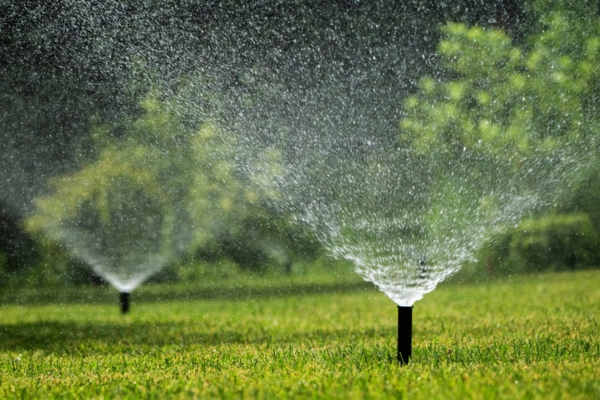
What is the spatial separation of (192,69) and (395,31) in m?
3.11

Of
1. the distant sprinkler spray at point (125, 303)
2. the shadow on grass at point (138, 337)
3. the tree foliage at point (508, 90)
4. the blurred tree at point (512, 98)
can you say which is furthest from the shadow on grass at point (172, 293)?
the tree foliage at point (508, 90)

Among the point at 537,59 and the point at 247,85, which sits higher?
the point at 537,59

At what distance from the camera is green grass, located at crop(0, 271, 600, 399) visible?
344cm

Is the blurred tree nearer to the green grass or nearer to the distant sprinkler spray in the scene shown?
the green grass

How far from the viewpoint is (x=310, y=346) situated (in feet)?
17.4

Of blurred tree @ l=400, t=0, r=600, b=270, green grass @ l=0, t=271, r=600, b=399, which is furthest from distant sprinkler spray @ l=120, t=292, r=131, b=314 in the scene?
blurred tree @ l=400, t=0, r=600, b=270

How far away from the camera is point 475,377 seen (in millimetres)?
3504

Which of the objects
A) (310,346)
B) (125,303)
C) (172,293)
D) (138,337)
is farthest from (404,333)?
(172,293)

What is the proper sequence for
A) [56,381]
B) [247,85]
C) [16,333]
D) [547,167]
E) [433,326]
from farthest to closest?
[547,167]
[247,85]
[16,333]
[433,326]
[56,381]

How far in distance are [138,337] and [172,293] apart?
392cm

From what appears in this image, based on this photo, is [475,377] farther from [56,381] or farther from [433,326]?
[433,326]

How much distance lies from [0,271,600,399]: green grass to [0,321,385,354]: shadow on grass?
19 millimetres

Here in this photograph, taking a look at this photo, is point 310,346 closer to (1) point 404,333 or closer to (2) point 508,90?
(1) point 404,333

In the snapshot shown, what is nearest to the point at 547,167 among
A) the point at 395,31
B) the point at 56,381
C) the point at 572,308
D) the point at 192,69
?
the point at 395,31
